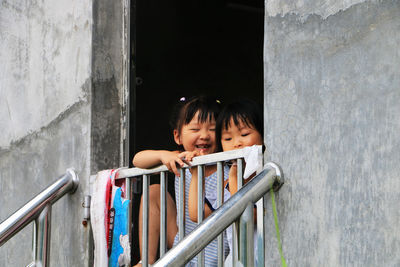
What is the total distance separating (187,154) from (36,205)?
1127mm

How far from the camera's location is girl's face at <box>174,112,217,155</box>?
349 cm

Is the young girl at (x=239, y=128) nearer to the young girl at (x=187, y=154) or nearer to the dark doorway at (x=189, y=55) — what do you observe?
the young girl at (x=187, y=154)

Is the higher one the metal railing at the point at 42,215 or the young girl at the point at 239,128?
the young girl at the point at 239,128

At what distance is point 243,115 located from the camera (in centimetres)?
318

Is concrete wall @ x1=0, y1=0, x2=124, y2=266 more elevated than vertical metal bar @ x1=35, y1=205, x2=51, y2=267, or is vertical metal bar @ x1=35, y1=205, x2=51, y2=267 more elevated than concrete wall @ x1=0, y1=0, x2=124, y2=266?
concrete wall @ x1=0, y1=0, x2=124, y2=266

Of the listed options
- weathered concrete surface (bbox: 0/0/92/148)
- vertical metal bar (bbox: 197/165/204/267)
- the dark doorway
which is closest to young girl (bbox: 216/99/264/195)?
vertical metal bar (bbox: 197/165/204/267)

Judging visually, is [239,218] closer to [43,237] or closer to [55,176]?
[43,237]

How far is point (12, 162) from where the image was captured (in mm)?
4918

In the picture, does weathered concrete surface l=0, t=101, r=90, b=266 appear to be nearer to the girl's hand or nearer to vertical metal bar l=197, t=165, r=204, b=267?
the girl's hand

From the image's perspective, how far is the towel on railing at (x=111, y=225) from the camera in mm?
3619

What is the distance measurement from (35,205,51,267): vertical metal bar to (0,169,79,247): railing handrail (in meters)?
0.04

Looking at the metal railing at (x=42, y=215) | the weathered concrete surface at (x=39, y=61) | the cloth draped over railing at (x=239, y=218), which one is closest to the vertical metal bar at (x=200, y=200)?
the cloth draped over railing at (x=239, y=218)

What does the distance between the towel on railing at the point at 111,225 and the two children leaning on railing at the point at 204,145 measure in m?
0.15

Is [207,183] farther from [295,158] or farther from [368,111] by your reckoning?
[368,111]
